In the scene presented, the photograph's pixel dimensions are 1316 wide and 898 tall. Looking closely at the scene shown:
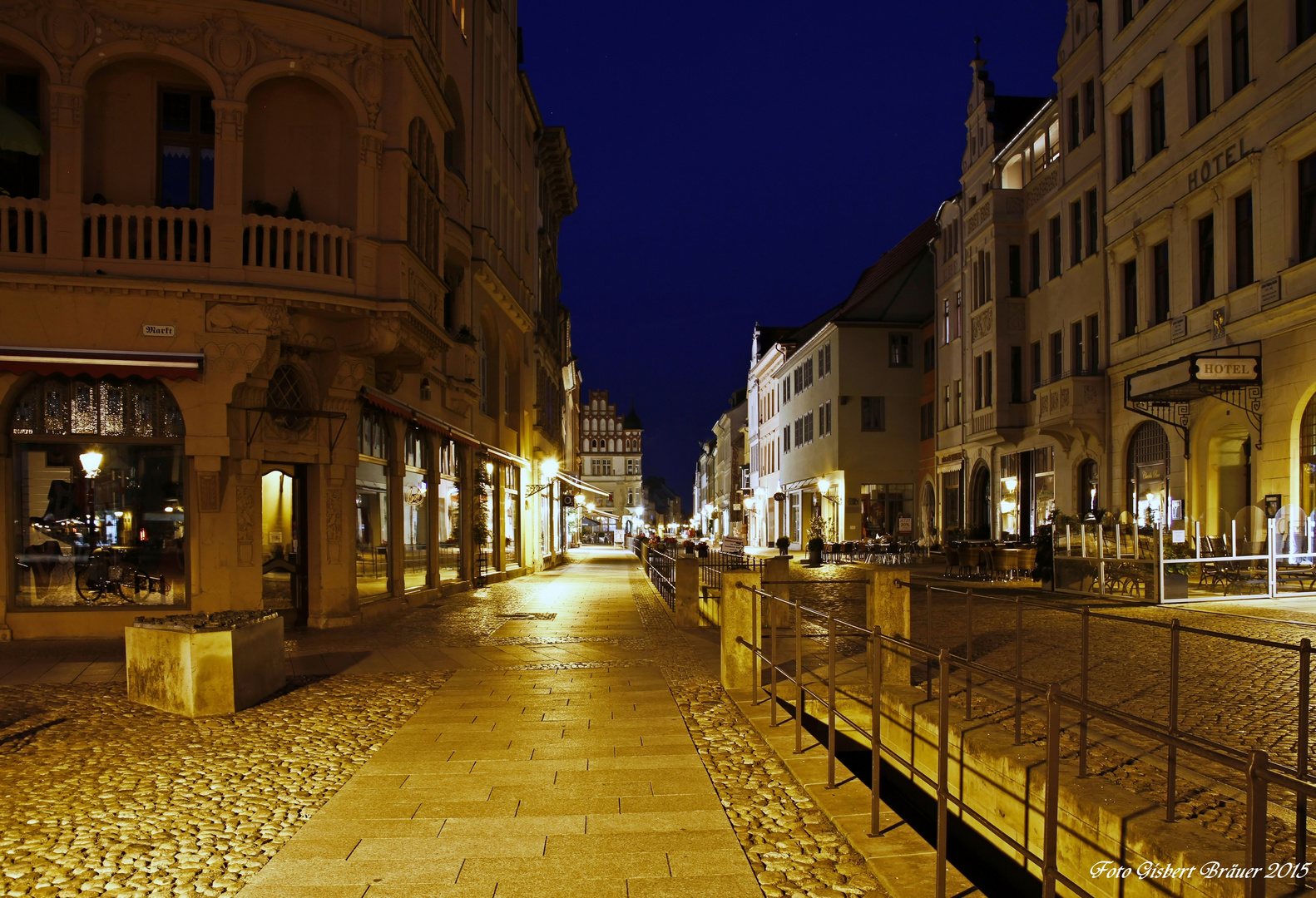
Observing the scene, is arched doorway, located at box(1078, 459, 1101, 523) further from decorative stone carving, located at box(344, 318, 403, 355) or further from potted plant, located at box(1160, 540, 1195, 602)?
decorative stone carving, located at box(344, 318, 403, 355)

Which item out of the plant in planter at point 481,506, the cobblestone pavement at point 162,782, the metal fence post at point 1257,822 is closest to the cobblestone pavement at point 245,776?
the cobblestone pavement at point 162,782

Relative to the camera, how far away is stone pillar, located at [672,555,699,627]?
52.7 ft

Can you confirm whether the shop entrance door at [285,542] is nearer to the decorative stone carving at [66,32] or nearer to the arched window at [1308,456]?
the decorative stone carving at [66,32]

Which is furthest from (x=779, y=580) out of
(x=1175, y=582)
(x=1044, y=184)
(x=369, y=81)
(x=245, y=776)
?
(x=1044, y=184)

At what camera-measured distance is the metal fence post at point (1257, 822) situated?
8.65 feet

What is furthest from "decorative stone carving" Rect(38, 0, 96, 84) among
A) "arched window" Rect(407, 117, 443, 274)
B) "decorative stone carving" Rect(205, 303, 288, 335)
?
"arched window" Rect(407, 117, 443, 274)

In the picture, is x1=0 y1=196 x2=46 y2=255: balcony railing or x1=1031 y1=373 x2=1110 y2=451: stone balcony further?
x1=1031 y1=373 x2=1110 y2=451: stone balcony

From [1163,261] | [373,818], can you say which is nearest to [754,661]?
[373,818]

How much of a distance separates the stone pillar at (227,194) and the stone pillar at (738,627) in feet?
27.7

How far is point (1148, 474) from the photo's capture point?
24906mm

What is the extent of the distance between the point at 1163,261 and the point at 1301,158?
5.46 meters

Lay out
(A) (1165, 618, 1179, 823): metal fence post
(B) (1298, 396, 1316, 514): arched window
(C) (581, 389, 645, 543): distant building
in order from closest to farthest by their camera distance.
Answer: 1. (A) (1165, 618, 1179, 823): metal fence post
2. (B) (1298, 396, 1316, 514): arched window
3. (C) (581, 389, 645, 543): distant building

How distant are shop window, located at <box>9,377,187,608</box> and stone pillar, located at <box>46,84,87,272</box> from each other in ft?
5.45

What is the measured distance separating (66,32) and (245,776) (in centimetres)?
1155
